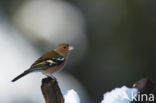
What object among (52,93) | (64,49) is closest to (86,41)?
(64,49)

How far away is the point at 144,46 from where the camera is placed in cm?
807

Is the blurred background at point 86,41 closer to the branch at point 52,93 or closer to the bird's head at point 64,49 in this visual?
the bird's head at point 64,49

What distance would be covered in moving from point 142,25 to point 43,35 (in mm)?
1864

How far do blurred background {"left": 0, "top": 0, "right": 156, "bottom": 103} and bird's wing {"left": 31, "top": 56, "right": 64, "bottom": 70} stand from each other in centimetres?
337

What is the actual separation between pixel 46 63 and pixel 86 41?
5.22 meters

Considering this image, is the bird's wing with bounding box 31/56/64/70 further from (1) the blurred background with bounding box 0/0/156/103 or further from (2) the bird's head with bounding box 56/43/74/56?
(1) the blurred background with bounding box 0/0/156/103

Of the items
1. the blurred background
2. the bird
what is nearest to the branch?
the bird

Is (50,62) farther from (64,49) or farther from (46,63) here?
(64,49)

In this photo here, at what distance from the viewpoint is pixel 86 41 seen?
841 cm

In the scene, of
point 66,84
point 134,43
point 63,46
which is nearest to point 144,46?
point 134,43

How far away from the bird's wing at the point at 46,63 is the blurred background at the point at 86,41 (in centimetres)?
337

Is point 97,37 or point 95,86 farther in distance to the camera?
point 97,37

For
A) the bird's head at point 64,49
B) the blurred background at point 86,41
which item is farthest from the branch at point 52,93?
the blurred background at point 86,41

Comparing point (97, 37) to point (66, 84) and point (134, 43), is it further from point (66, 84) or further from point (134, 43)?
point (66, 84)
